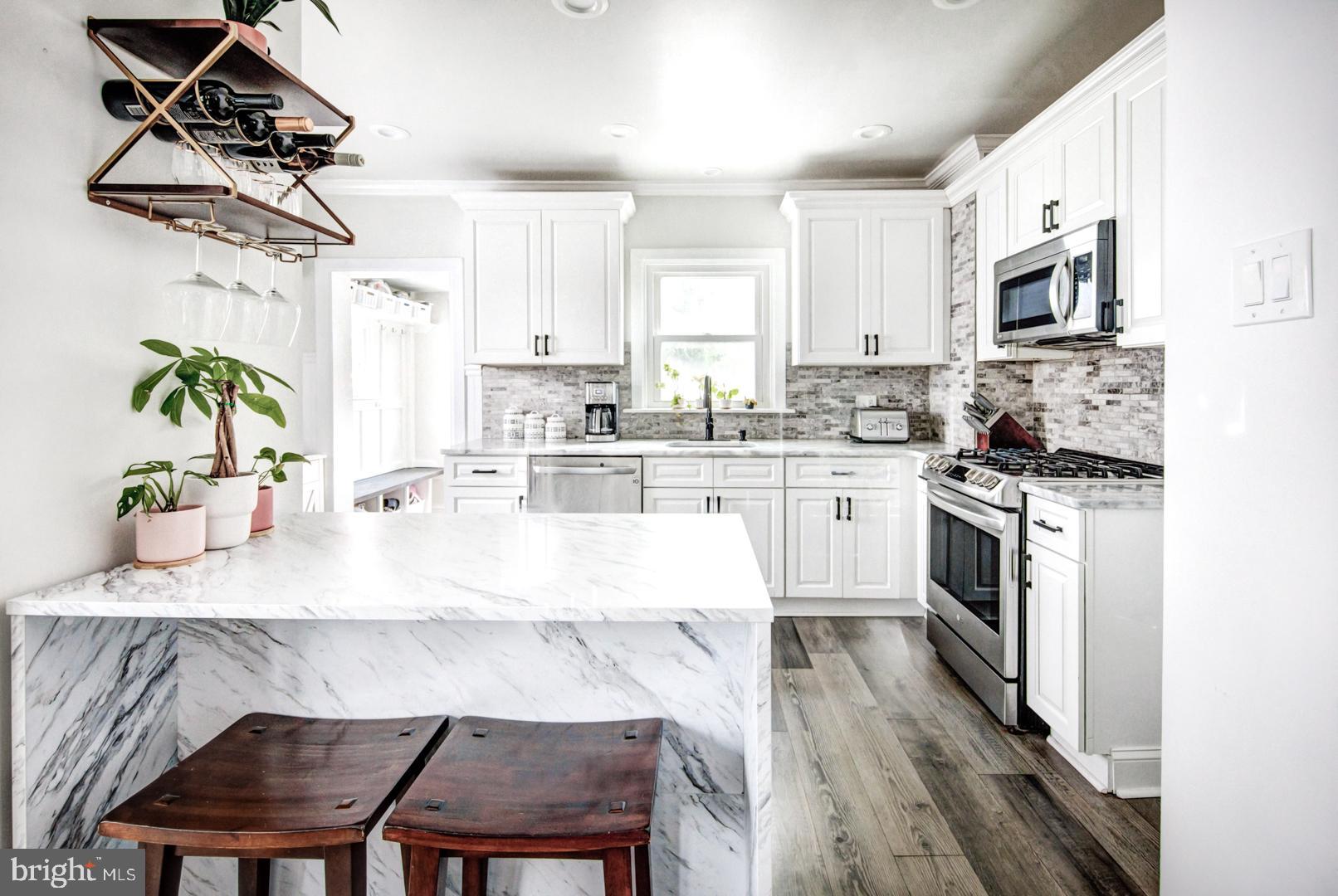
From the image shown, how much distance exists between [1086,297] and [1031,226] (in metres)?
0.65

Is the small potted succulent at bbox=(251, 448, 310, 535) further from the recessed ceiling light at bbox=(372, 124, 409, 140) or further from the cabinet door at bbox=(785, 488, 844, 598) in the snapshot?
the cabinet door at bbox=(785, 488, 844, 598)

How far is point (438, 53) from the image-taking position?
288cm

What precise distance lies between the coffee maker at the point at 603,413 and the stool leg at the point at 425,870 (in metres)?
3.47

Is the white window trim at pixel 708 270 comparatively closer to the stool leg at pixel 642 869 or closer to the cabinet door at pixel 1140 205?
the cabinet door at pixel 1140 205

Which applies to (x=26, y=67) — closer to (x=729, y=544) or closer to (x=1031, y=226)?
(x=729, y=544)

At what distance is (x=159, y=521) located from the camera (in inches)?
52.0

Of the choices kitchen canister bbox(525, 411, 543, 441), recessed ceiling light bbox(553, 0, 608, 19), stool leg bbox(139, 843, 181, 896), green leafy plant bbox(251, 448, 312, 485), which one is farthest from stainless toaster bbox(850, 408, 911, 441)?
stool leg bbox(139, 843, 181, 896)

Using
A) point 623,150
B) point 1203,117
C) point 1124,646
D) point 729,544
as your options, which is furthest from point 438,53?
point 1124,646

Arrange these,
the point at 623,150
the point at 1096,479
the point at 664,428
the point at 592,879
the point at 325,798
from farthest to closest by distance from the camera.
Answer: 1. the point at 664,428
2. the point at 623,150
3. the point at 1096,479
4. the point at 592,879
5. the point at 325,798

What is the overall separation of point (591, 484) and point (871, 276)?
210cm

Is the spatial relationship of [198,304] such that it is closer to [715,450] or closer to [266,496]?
[266,496]

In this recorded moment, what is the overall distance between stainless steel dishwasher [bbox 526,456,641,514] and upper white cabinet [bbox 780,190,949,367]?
1.32 meters

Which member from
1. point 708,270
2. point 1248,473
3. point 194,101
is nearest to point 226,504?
point 194,101

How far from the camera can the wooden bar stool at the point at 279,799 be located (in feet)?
3.25
